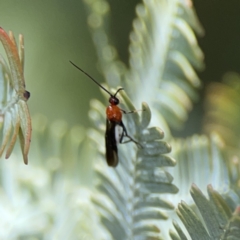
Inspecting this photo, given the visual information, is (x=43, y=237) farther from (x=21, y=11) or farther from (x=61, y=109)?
(x=21, y=11)

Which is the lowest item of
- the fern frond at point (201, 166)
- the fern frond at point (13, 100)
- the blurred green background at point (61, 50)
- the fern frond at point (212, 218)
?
the fern frond at point (212, 218)

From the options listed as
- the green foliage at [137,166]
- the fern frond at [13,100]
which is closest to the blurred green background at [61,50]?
the green foliage at [137,166]

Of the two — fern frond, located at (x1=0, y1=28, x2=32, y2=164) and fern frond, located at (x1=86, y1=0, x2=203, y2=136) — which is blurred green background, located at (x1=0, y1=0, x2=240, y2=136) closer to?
fern frond, located at (x1=86, y1=0, x2=203, y2=136)

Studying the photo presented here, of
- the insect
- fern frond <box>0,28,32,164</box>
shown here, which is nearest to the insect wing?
the insect

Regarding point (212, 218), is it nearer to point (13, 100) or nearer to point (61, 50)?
point (13, 100)

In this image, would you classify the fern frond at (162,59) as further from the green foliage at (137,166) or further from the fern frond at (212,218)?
the fern frond at (212,218)

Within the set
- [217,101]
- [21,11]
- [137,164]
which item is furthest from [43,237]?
[21,11]
